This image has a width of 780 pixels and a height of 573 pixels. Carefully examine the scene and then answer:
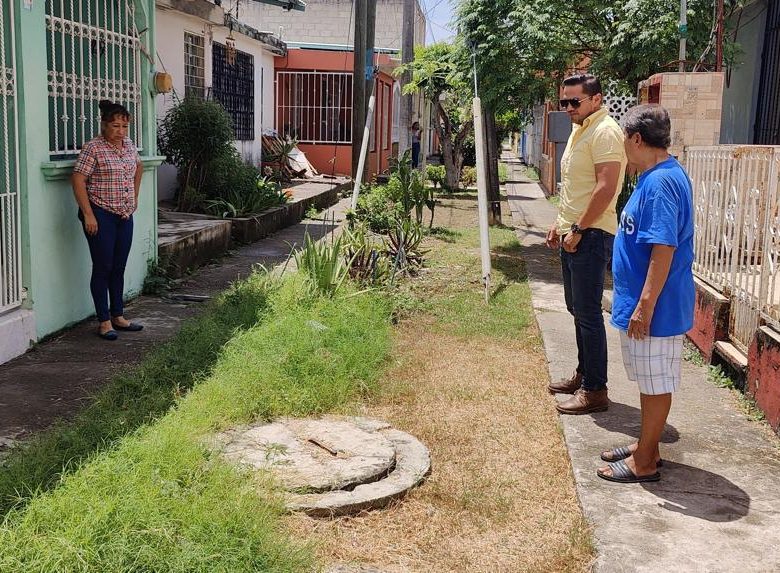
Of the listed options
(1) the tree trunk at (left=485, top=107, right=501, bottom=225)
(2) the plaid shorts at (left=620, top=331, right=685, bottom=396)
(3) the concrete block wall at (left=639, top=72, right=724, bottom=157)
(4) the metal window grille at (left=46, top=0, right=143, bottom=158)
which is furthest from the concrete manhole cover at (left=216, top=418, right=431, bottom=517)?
(1) the tree trunk at (left=485, top=107, right=501, bottom=225)

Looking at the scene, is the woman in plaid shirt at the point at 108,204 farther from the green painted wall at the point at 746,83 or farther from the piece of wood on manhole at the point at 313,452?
the green painted wall at the point at 746,83

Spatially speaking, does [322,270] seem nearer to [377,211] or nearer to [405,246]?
[405,246]

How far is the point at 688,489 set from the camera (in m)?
3.90

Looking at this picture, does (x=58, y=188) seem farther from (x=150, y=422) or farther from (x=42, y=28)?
(x=150, y=422)

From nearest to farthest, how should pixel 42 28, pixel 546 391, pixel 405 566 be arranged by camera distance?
pixel 405 566, pixel 546 391, pixel 42 28

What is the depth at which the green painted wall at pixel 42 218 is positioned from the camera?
5660 millimetres

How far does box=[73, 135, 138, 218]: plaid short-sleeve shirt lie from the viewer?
19.8ft

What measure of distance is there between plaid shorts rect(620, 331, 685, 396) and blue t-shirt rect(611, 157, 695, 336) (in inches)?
2.3

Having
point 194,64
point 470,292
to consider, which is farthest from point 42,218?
point 194,64

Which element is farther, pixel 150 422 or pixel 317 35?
pixel 317 35

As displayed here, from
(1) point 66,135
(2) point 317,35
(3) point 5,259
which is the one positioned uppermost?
(2) point 317,35

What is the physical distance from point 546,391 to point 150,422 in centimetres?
243

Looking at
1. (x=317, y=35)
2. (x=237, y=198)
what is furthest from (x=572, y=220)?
(x=317, y=35)

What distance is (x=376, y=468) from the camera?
407cm
